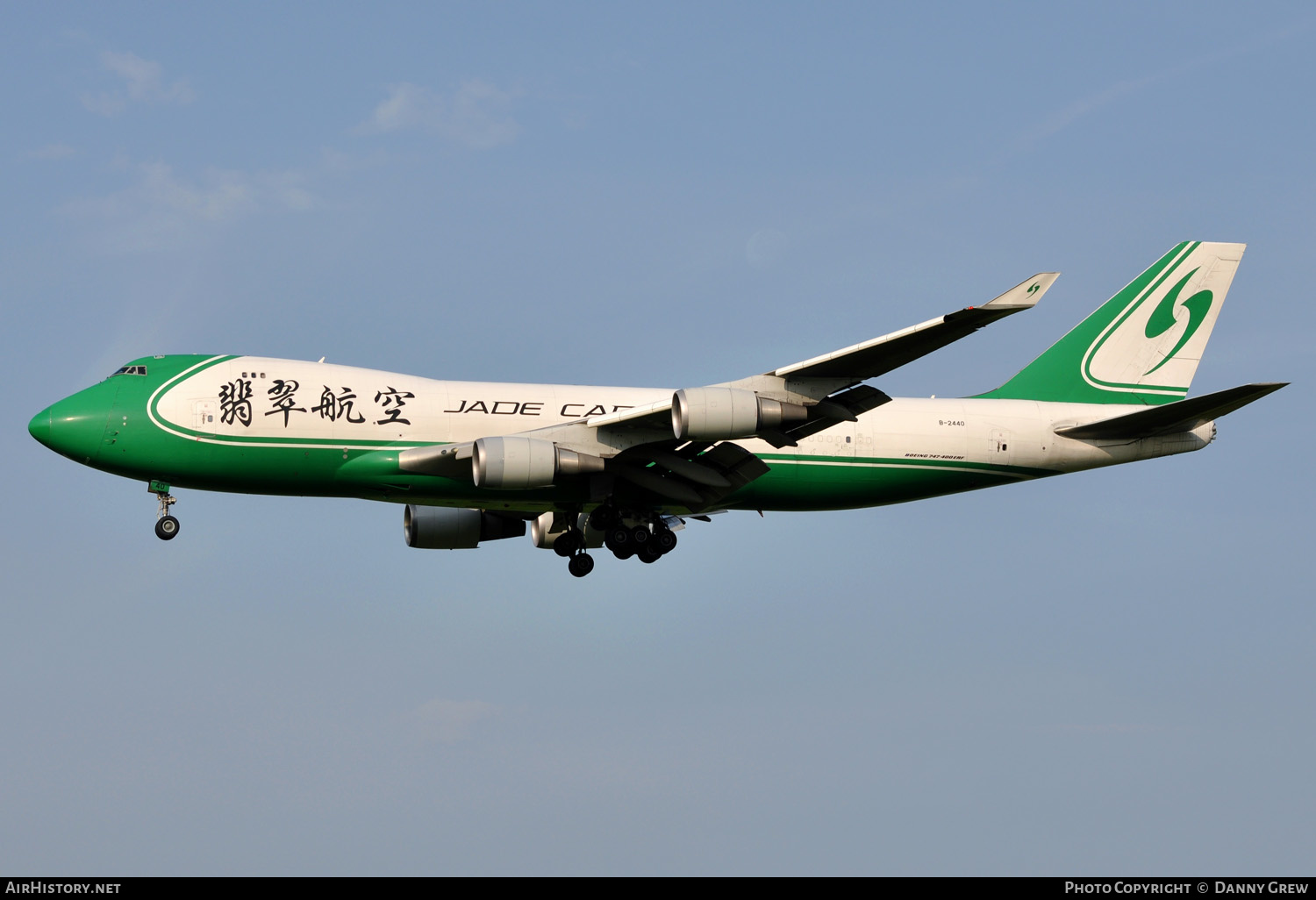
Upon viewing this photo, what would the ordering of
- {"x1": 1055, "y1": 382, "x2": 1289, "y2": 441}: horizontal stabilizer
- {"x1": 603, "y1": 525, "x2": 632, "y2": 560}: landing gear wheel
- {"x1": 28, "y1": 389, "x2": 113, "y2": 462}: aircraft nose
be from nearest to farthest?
{"x1": 28, "y1": 389, "x2": 113, "y2": 462}: aircraft nose < {"x1": 1055, "y1": 382, "x2": 1289, "y2": 441}: horizontal stabilizer < {"x1": 603, "y1": 525, "x2": 632, "y2": 560}: landing gear wheel

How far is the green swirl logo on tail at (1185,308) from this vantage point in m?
41.1

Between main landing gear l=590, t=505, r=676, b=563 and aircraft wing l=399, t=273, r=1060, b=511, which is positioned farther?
main landing gear l=590, t=505, r=676, b=563

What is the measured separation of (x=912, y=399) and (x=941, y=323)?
32.9ft

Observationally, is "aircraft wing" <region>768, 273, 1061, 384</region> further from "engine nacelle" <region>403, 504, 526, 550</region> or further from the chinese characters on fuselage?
"engine nacelle" <region>403, 504, 526, 550</region>

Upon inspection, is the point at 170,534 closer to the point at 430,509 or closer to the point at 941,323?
the point at 430,509

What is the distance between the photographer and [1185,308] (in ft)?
135

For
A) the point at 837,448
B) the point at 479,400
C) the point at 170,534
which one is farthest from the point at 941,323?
the point at 170,534

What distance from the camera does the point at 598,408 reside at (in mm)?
36500

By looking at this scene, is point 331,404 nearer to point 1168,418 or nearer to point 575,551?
point 575,551

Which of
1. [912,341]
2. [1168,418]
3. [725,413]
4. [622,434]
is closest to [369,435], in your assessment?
[622,434]

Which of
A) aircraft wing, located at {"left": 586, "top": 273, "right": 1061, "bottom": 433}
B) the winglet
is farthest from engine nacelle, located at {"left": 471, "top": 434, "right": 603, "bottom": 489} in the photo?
the winglet

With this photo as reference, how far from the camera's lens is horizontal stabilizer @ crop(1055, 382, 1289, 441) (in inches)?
1371

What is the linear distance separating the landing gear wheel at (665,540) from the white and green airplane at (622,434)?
0.04m

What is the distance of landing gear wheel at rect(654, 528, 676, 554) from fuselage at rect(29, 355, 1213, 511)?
176cm
